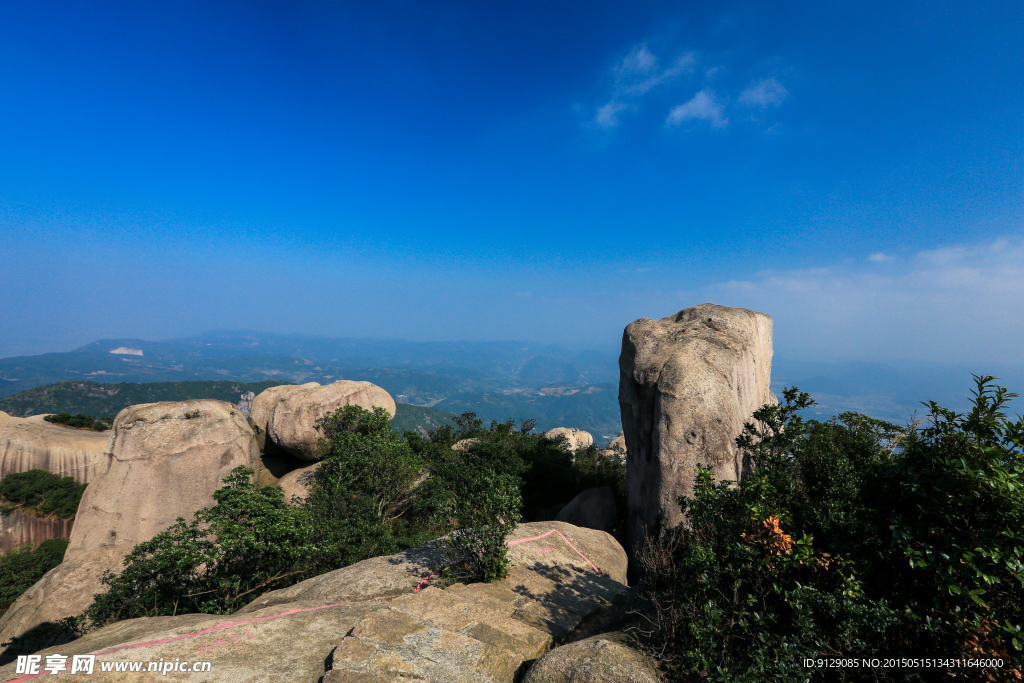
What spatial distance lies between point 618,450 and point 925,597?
29.0 metres

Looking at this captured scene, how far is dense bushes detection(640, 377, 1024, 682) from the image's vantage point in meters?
4.62

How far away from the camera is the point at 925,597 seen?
200 inches

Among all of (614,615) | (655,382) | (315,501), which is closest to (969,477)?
(614,615)

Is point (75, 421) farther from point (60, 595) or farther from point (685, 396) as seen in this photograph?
point (685, 396)

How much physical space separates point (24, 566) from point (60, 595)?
10851 mm

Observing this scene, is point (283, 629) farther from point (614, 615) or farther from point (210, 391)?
point (210, 391)

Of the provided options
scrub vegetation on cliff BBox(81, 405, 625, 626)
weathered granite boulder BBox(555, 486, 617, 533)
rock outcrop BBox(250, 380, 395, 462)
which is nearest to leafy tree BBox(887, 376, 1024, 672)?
scrub vegetation on cliff BBox(81, 405, 625, 626)

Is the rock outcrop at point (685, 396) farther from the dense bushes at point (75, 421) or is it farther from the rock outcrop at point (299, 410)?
the dense bushes at point (75, 421)

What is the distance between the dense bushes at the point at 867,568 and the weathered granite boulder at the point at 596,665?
41 centimetres

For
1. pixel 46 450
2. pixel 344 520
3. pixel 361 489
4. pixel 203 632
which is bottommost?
pixel 46 450

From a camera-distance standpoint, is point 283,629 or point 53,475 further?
point 53,475

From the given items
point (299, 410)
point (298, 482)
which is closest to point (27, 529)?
point (298, 482)

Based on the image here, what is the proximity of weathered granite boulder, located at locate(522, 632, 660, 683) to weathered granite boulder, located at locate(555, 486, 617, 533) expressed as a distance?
11171 mm

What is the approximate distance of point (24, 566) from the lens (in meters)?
21.5
